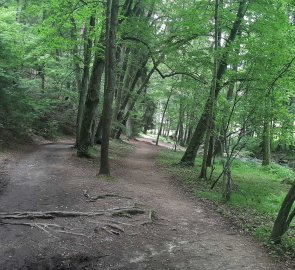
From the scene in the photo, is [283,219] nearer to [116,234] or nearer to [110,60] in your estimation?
[116,234]

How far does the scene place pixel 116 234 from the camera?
23.6 ft

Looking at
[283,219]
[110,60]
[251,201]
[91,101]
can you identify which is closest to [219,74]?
[110,60]

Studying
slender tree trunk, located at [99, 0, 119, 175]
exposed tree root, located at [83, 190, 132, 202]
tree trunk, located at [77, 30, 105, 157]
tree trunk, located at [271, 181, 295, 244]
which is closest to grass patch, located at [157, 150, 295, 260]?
tree trunk, located at [271, 181, 295, 244]

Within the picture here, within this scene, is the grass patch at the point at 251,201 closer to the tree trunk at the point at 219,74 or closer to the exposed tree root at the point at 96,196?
the tree trunk at the point at 219,74

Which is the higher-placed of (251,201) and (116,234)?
(251,201)

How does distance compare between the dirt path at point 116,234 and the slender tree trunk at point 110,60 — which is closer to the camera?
the dirt path at point 116,234

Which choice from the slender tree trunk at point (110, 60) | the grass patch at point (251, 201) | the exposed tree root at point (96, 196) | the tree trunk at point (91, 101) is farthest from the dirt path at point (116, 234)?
the tree trunk at point (91, 101)

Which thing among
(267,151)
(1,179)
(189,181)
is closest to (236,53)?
(189,181)

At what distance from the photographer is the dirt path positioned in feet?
19.7

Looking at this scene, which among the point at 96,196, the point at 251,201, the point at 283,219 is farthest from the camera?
the point at 251,201

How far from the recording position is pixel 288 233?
814 cm

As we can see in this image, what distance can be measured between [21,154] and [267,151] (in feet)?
50.4

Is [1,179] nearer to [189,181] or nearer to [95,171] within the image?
[95,171]

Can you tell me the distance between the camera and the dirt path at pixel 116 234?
236 inches
